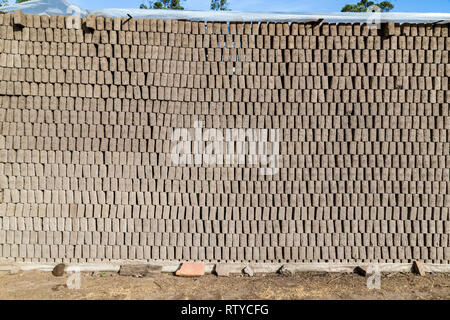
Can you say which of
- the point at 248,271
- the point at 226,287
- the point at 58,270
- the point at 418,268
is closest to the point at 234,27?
the point at 248,271

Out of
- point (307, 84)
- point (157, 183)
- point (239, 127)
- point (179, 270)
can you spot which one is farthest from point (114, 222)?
point (307, 84)

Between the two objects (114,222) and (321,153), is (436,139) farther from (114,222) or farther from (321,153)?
(114,222)

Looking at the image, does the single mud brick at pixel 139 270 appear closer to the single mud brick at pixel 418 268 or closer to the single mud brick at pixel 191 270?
the single mud brick at pixel 191 270

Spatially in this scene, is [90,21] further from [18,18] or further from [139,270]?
[139,270]

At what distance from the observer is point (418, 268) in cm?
517

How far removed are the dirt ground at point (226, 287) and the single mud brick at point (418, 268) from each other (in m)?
0.08

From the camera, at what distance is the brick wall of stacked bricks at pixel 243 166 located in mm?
5117

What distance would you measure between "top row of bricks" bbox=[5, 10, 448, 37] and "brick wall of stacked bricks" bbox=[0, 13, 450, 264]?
2cm

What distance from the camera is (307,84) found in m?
5.19

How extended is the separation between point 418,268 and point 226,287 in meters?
3.15

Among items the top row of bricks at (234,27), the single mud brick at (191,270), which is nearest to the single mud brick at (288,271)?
the single mud brick at (191,270)

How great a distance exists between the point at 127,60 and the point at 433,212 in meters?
5.59

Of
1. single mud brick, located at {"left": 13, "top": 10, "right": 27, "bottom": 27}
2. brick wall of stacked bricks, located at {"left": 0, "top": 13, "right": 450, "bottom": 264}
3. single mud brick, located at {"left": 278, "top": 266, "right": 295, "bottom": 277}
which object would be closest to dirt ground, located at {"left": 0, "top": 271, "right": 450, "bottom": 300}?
single mud brick, located at {"left": 278, "top": 266, "right": 295, "bottom": 277}

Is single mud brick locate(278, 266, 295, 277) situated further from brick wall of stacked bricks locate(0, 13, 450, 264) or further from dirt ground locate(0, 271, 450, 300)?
brick wall of stacked bricks locate(0, 13, 450, 264)
